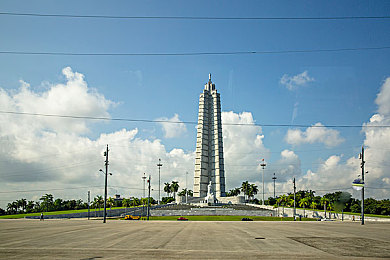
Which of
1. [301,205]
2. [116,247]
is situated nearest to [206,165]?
[301,205]

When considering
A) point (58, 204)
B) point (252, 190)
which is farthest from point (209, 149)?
point (58, 204)

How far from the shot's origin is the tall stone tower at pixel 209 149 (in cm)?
12925

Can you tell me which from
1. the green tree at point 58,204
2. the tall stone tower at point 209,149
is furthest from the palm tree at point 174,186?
the green tree at point 58,204

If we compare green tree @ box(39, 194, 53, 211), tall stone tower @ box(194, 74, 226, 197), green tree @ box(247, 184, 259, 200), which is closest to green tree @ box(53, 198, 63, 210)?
green tree @ box(39, 194, 53, 211)

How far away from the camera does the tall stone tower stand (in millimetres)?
→ 129250

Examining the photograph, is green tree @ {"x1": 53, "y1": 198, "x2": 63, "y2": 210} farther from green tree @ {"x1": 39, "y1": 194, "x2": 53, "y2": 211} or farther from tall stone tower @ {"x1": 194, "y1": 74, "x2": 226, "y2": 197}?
tall stone tower @ {"x1": 194, "y1": 74, "x2": 226, "y2": 197}

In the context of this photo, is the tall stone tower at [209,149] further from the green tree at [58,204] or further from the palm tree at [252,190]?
the green tree at [58,204]

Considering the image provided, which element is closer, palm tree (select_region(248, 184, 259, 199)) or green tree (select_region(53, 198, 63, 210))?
green tree (select_region(53, 198, 63, 210))

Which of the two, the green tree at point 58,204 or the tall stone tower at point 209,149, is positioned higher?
the tall stone tower at point 209,149

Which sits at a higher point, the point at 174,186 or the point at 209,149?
the point at 209,149

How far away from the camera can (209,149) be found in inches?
5359

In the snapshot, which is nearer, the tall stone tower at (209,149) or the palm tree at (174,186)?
the tall stone tower at (209,149)

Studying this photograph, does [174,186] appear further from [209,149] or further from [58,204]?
[58,204]

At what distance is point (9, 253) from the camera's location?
1373 centimetres
